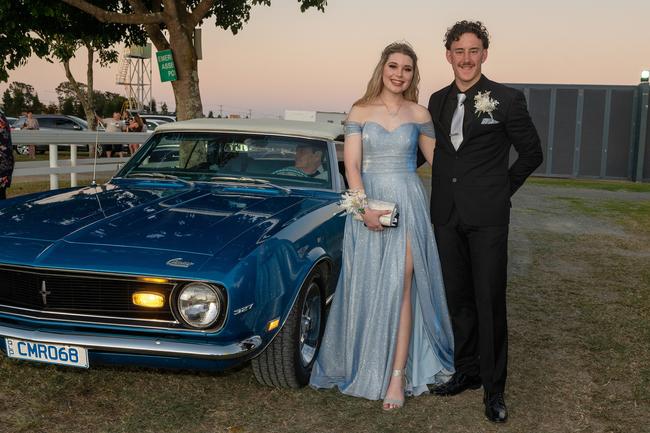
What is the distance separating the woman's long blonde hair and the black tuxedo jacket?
35cm

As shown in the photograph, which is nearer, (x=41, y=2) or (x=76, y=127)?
(x=41, y=2)

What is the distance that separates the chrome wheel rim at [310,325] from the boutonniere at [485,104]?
1.35 metres

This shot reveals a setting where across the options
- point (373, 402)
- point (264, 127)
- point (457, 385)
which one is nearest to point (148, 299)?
point (373, 402)

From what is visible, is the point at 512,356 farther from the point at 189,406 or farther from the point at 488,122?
the point at 189,406

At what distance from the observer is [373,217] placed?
143 inches

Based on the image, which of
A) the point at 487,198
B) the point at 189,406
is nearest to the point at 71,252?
Result: the point at 189,406

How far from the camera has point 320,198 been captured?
463 cm

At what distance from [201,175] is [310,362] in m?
1.64

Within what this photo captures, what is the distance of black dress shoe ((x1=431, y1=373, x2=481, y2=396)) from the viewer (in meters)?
3.94

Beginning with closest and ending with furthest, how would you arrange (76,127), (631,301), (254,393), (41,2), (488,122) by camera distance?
(488,122)
(254,393)
(631,301)
(41,2)
(76,127)

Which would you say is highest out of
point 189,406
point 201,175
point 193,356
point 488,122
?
point 488,122

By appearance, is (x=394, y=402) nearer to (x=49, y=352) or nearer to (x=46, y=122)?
(x=49, y=352)

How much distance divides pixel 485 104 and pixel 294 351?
5.47 ft

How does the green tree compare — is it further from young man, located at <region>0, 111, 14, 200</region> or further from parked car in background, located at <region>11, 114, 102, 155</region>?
parked car in background, located at <region>11, 114, 102, 155</region>
